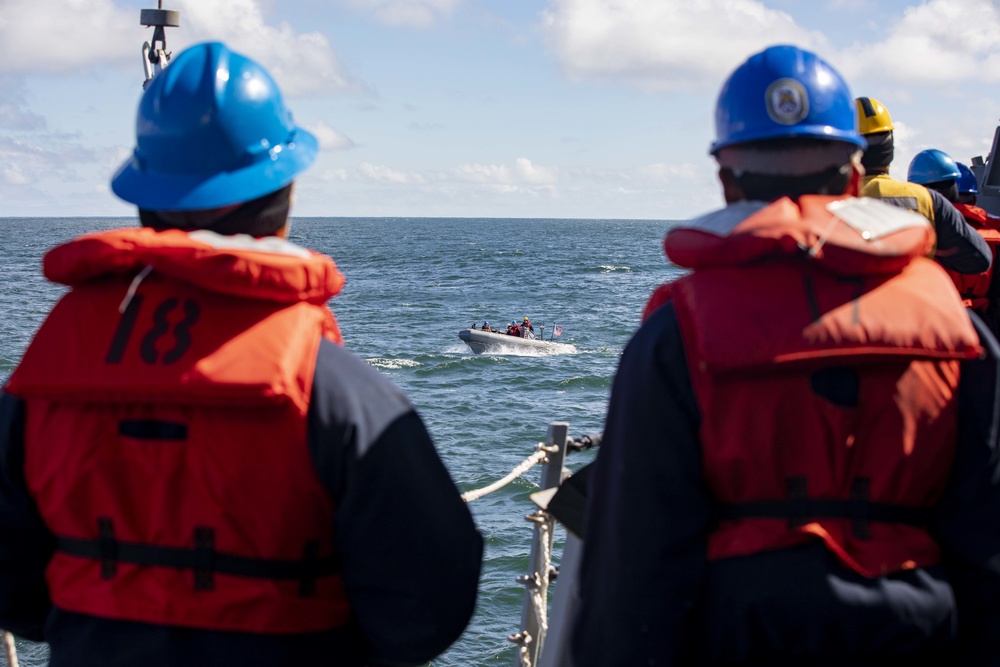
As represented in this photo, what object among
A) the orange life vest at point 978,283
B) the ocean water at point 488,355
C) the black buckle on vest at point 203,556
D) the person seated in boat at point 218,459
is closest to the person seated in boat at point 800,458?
the person seated in boat at point 218,459

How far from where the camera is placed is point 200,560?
196 centimetres

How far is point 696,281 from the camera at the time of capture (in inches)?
78.4

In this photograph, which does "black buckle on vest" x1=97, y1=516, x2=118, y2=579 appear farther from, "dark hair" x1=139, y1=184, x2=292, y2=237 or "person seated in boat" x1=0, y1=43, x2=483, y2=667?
"dark hair" x1=139, y1=184, x2=292, y2=237

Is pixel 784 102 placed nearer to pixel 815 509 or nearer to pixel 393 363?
pixel 815 509

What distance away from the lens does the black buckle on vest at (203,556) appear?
195 cm

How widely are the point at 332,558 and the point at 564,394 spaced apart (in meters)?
32.7

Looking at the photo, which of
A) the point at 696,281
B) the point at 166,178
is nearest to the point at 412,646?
the point at 696,281

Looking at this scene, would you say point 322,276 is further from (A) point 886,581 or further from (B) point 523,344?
(B) point 523,344

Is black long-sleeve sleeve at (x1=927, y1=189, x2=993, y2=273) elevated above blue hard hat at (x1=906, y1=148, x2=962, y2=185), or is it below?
below

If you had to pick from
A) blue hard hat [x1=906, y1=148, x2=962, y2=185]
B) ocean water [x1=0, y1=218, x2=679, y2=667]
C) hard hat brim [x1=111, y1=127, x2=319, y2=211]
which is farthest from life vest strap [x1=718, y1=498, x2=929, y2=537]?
ocean water [x1=0, y1=218, x2=679, y2=667]

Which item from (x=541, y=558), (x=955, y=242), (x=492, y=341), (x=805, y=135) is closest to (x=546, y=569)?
(x=541, y=558)

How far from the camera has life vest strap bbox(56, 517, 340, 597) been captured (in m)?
1.96

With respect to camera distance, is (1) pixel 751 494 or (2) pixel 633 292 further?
(2) pixel 633 292

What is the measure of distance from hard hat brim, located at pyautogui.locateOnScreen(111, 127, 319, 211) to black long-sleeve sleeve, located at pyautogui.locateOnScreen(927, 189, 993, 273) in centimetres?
287
